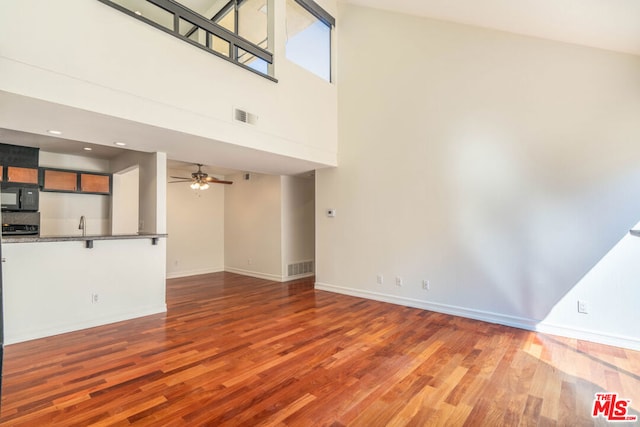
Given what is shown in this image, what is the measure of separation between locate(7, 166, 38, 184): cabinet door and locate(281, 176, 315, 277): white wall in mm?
4152

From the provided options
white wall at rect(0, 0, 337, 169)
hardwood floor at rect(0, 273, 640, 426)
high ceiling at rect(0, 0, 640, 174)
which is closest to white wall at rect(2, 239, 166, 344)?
hardwood floor at rect(0, 273, 640, 426)

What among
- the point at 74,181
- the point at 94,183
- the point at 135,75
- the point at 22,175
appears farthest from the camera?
the point at 94,183

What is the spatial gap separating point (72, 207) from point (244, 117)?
4.13 m

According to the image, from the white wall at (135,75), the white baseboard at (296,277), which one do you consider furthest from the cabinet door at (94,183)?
the white baseboard at (296,277)

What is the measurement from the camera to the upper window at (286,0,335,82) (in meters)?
4.94

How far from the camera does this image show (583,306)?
3498 mm

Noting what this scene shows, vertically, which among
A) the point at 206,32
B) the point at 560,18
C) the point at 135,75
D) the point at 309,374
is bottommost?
the point at 309,374

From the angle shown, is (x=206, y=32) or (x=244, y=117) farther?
(x=244, y=117)

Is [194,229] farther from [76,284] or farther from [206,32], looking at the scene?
[206,32]

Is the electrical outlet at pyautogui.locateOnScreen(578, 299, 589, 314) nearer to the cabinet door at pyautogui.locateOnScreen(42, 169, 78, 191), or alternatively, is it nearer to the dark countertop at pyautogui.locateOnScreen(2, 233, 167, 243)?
the dark countertop at pyautogui.locateOnScreen(2, 233, 167, 243)

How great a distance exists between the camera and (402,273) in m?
4.81

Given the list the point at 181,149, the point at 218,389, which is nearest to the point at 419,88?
the point at 181,149

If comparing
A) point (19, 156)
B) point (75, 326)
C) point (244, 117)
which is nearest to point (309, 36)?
point (244, 117)

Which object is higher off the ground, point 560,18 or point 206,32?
point 206,32
